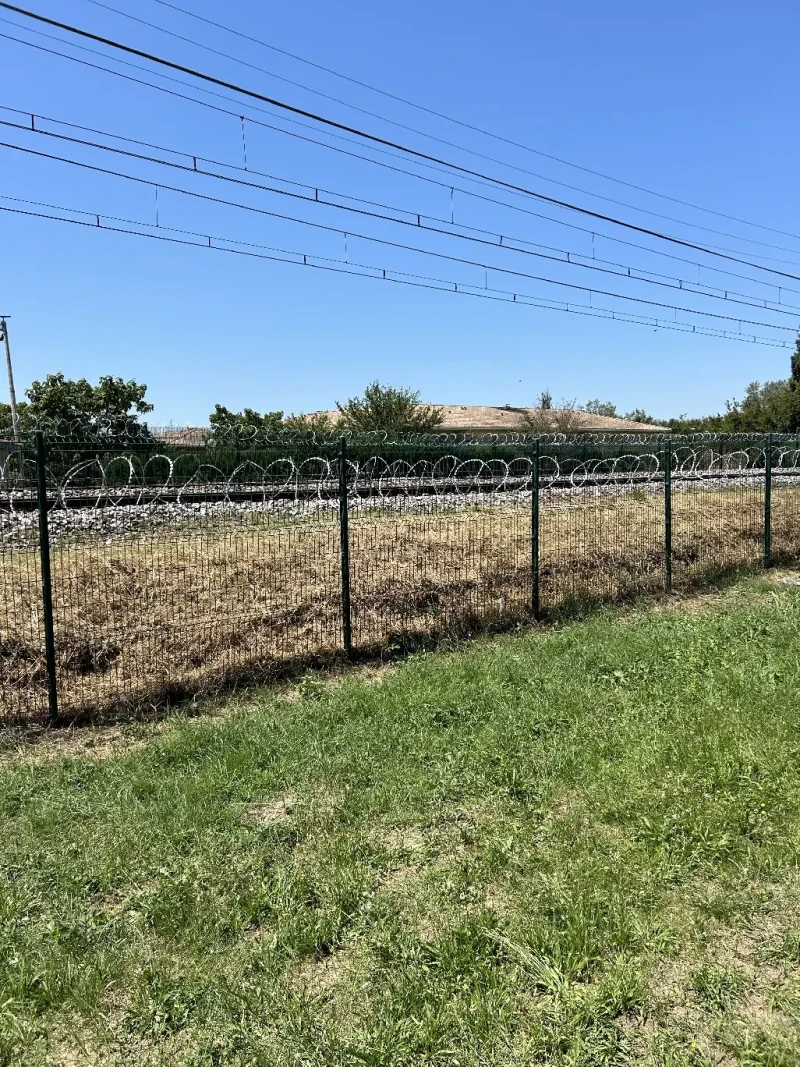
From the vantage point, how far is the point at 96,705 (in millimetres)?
6203

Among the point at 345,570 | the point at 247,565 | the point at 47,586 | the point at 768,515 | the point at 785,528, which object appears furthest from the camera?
the point at 785,528

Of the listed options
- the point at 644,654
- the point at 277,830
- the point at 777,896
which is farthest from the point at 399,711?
the point at 777,896

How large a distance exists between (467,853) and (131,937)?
1.55 metres

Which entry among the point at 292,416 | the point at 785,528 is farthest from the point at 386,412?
the point at 785,528

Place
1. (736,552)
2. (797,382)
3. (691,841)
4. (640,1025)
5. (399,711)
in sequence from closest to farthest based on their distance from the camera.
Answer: (640,1025)
(691,841)
(399,711)
(736,552)
(797,382)

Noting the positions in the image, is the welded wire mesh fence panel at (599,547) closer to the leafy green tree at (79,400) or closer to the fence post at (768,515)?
the fence post at (768,515)

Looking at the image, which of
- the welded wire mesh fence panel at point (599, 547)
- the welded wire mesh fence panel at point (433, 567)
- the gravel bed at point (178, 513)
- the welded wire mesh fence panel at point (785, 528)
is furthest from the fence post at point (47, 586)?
the welded wire mesh fence panel at point (785, 528)

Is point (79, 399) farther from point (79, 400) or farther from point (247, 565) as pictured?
point (247, 565)

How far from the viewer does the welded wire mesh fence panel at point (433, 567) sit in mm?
8297

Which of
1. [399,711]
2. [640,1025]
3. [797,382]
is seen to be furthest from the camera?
[797,382]

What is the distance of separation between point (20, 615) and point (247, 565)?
102 inches

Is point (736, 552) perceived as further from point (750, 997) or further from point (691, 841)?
point (750, 997)

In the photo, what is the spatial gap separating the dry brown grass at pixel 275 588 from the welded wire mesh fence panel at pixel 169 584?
2 cm

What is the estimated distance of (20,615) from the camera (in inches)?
293
